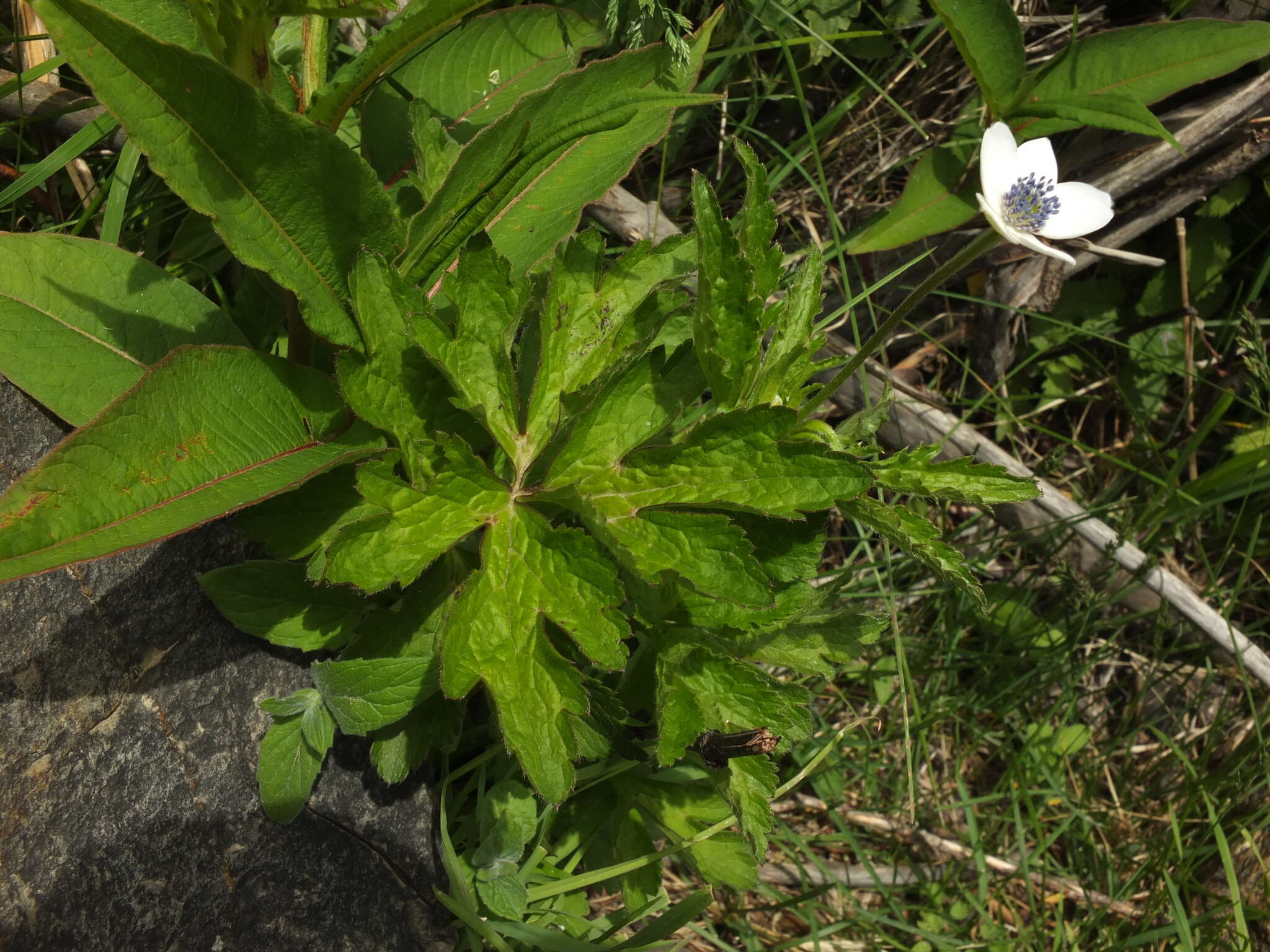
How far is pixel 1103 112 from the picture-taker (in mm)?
2660

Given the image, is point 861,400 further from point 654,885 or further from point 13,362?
point 13,362

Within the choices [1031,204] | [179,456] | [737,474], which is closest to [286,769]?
[179,456]

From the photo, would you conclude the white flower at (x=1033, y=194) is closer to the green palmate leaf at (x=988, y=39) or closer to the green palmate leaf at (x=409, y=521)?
the green palmate leaf at (x=988, y=39)

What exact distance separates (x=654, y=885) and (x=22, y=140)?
2.46 m

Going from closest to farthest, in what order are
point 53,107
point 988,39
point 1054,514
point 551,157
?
point 551,157 → point 53,107 → point 988,39 → point 1054,514

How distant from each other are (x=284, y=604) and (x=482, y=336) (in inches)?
28.1

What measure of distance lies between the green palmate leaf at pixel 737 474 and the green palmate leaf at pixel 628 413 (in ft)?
0.13

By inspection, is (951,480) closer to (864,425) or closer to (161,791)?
(864,425)

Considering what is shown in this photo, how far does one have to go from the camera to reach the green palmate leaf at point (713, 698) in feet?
6.56

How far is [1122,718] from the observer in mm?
3447

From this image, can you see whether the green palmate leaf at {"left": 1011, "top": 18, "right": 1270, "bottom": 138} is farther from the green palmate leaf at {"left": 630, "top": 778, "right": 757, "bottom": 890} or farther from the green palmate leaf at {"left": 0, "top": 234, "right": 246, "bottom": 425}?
the green palmate leaf at {"left": 0, "top": 234, "right": 246, "bottom": 425}

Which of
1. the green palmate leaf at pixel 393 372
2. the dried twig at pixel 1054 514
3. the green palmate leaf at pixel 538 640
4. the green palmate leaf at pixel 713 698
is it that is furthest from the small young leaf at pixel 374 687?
the dried twig at pixel 1054 514

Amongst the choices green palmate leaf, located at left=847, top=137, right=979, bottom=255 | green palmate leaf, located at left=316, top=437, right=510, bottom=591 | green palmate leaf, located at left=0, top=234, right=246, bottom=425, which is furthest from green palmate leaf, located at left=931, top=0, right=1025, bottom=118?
green palmate leaf, located at left=0, top=234, right=246, bottom=425

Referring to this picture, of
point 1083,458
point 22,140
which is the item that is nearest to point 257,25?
point 22,140
